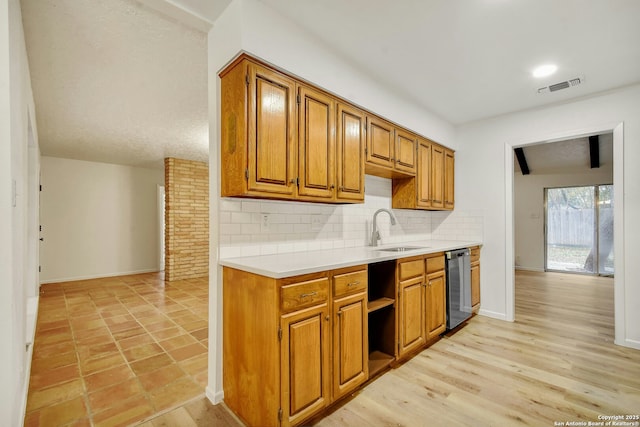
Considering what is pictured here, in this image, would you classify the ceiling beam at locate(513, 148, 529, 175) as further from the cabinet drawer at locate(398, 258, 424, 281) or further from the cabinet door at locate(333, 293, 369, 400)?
the cabinet door at locate(333, 293, 369, 400)

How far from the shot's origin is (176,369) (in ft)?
8.05

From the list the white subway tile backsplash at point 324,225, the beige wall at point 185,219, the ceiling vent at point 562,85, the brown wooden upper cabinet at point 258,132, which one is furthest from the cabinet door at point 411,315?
the beige wall at point 185,219

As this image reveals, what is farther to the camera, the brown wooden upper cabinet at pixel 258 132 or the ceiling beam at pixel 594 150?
the ceiling beam at pixel 594 150

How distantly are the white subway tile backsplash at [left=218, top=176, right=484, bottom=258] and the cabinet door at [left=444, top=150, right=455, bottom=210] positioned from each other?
237mm

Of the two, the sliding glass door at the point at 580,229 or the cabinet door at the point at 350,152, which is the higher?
the cabinet door at the point at 350,152

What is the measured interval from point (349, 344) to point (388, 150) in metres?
1.86

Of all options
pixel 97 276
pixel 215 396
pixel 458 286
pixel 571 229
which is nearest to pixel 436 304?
pixel 458 286

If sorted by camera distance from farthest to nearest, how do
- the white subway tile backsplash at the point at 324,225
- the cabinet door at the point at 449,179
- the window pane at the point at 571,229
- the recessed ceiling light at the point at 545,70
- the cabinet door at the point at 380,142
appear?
the window pane at the point at 571,229, the cabinet door at the point at 449,179, the cabinet door at the point at 380,142, the recessed ceiling light at the point at 545,70, the white subway tile backsplash at the point at 324,225

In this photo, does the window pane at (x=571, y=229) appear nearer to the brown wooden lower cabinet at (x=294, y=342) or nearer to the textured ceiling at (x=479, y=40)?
the textured ceiling at (x=479, y=40)

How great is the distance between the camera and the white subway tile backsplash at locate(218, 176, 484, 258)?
2061 mm

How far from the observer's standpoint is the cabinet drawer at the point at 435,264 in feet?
8.94

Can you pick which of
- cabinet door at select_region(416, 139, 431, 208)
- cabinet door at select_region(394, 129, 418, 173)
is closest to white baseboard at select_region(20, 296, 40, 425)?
cabinet door at select_region(394, 129, 418, 173)

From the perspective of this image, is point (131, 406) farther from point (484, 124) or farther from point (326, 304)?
point (484, 124)

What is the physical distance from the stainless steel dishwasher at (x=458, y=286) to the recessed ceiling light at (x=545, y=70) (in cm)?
182
